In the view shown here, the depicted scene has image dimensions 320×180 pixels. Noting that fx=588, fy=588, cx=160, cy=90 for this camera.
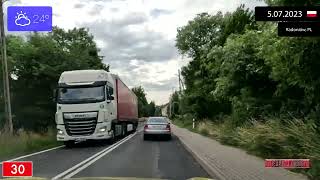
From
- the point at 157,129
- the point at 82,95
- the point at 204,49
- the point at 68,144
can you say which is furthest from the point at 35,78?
the point at 204,49

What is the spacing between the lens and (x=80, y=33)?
9156cm

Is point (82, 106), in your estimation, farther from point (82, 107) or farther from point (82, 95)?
point (82, 95)

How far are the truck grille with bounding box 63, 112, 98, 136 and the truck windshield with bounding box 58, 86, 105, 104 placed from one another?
0.89m

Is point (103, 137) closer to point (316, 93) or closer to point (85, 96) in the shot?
point (85, 96)

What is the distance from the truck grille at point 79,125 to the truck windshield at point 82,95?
89cm

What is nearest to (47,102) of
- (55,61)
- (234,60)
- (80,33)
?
(55,61)

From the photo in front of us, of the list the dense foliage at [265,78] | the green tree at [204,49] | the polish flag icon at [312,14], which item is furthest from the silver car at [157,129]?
the polish flag icon at [312,14]

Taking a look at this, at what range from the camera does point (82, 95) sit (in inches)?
1133

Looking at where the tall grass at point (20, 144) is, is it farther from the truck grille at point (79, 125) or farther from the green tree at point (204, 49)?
the green tree at point (204, 49)

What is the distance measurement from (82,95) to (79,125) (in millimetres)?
1478

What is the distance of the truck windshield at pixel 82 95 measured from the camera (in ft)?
94.2

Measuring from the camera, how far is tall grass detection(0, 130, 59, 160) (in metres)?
24.6

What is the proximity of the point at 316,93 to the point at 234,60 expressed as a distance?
9551 mm

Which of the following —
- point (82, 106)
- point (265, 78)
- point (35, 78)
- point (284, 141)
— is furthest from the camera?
point (35, 78)
